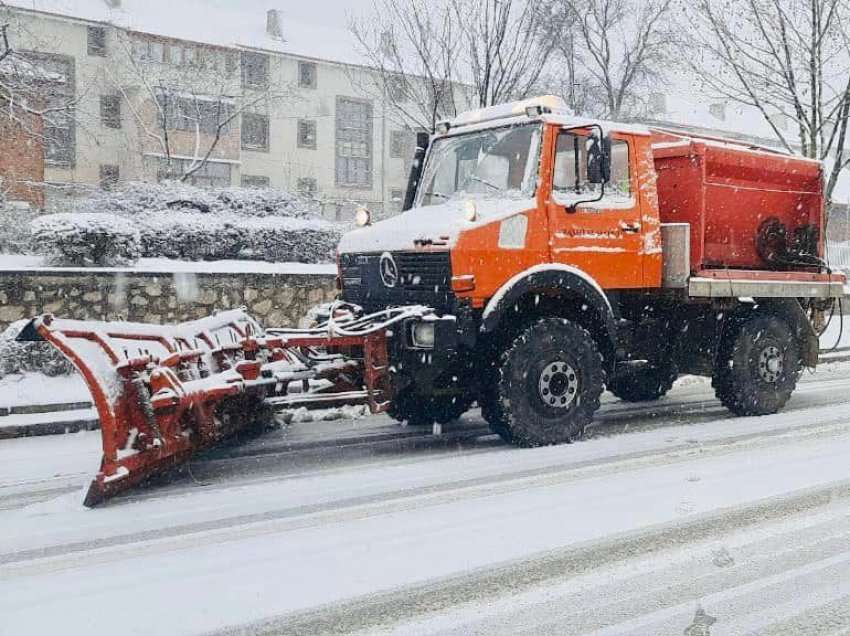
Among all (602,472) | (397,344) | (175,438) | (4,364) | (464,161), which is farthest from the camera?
(4,364)

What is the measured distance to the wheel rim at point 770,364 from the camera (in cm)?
918

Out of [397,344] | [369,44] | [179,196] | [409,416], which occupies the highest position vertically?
[369,44]

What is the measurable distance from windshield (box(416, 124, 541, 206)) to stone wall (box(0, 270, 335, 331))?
4474mm

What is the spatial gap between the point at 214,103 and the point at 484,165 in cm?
2511

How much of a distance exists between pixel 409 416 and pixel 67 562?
454 cm

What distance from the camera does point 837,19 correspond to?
17.9 meters

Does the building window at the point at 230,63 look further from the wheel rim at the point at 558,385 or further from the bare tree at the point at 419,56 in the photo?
the wheel rim at the point at 558,385

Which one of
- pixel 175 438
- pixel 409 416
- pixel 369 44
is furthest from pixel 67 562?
pixel 369 44

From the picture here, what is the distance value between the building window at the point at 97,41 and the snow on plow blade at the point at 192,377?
32909 millimetres

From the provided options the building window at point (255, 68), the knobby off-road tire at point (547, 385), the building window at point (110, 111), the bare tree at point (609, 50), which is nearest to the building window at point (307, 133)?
the building window at point (255, 68)

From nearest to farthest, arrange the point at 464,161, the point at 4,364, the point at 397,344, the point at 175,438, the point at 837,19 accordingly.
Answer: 1. the point at 175,438
2. the point at 397,344
3. the point at 464,161
4. the point at 4,364
5. the point at 837,19

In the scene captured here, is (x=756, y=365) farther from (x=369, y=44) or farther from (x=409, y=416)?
(x=369, y=44)

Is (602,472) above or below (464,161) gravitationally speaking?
below

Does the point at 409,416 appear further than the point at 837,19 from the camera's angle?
No
